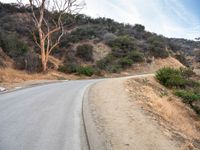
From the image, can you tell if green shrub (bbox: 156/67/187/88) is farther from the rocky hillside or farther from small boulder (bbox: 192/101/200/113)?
the rocky hillside

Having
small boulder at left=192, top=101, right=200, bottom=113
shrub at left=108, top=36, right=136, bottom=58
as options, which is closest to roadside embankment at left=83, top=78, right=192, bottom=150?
small boulder at left=192, top=101, right=200, bottom=113

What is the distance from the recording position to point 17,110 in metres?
10.6

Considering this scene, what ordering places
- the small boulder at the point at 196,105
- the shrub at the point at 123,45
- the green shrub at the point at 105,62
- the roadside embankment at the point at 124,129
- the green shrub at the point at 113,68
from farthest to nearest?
the shrub at the point at 123,45, the green shrub at the point at 105,62, the green shrub at the point at 113,68, the small boulder at the point at 196,105, the roadside embankment at the point at 124,129

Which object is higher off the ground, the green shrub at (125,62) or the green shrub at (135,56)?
the green shrub at (135,56)

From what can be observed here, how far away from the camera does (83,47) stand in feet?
147

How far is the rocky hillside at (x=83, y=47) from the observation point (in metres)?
36.6

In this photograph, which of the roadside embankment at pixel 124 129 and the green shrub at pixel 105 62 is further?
the green shrub at pixel 105 62

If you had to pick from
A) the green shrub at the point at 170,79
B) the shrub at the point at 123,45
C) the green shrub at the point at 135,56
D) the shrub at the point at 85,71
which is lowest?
the shrub at the point at 85,71

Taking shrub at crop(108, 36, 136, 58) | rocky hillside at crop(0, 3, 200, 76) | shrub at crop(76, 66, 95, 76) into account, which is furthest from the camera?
shrub at crop(108, 36, 136, 58)

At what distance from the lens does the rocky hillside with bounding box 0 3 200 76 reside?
120 ft

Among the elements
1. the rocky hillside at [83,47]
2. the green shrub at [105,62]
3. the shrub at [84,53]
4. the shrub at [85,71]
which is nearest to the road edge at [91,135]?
the rocky hillside at [83,47]

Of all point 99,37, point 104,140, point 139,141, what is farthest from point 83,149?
point 99,37

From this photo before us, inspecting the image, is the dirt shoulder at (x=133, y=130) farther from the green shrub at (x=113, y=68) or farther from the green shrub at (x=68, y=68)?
the green shrub at (x=113, y=68)

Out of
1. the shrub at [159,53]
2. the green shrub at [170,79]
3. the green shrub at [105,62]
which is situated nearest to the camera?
the green shrub at [170,79]
